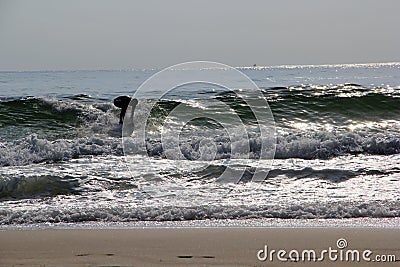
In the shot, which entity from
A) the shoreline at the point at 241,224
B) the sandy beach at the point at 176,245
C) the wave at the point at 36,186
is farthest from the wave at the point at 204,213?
the wave at the point at 36,186

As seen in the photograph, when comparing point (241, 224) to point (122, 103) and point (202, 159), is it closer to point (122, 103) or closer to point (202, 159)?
point (202, 159)

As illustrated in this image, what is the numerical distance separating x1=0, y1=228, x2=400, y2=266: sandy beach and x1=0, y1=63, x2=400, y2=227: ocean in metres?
0.79

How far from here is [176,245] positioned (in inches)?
239

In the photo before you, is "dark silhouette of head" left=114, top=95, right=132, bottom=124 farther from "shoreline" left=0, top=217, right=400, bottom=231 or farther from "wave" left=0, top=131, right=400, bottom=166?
"shoreline" left=0, top=217, right=400, bottom=231

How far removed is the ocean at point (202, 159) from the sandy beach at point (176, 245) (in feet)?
2.61

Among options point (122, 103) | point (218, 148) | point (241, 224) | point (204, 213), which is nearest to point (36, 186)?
point (204, 213)

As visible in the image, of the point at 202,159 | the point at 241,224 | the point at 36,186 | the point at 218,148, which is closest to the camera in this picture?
the point at 241,224

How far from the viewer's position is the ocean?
7828 mm

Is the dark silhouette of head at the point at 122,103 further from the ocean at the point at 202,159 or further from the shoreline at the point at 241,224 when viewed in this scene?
the shoreline at the point at 241,224

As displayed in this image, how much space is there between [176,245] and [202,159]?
6.81m

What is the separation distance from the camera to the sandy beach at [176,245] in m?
5.46

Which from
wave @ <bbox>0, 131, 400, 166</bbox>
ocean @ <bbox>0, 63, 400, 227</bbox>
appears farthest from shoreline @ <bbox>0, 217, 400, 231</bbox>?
wave @ <bbox>0, 131, 400, 166</bbox>

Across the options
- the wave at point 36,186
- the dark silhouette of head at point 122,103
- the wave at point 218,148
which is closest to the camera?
the wave at point 36,186

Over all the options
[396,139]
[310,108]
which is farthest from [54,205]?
[310,108]
